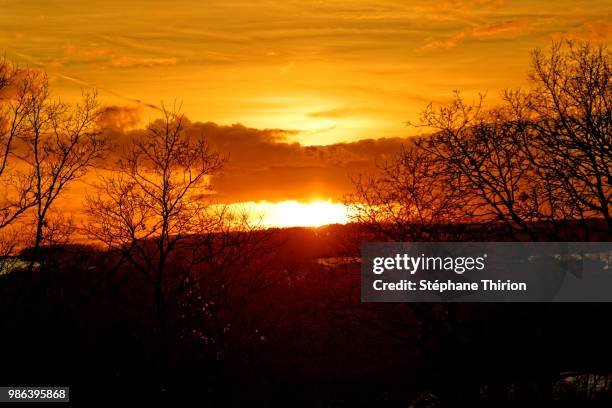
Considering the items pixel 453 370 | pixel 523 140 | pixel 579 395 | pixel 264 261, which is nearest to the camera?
pixel 579 395

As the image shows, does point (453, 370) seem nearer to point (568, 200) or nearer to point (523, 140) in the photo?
point (568, 200)

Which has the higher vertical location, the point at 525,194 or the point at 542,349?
the point at 525,194

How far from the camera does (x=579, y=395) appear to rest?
50.7 feet

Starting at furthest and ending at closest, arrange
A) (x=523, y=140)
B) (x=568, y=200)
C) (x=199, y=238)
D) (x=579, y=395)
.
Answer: (x=199, y=238), (x=523, y=140), (x=568, y=200), (x=579, y=395)

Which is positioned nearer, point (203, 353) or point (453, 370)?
point (453, 370)

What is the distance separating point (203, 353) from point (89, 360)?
200 inches

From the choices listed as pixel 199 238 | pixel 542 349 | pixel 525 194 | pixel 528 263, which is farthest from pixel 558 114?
pixel 199 238

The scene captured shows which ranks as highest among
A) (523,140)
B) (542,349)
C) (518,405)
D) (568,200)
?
(523,140)

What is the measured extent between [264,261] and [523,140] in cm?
1642

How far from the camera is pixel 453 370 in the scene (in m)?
18.7

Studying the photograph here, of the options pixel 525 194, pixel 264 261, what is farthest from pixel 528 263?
pixel 264 261

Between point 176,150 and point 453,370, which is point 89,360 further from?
point 453,370

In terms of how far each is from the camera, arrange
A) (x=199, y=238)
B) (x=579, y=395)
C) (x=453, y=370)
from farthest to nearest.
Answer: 1. (x=199, y=238)
2. (x=453, y=370)
3. (x=579, y=395)

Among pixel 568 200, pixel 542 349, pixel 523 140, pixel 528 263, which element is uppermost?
pixel 523 140
